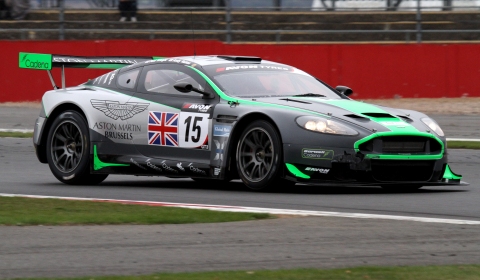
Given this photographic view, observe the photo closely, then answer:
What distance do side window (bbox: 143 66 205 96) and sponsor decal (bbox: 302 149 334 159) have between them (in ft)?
5.23

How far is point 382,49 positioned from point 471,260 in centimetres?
1815

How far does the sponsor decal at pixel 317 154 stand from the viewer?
8961 mm

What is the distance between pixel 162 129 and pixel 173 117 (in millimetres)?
210

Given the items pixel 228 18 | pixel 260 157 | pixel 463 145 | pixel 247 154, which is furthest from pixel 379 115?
pixel 228 18

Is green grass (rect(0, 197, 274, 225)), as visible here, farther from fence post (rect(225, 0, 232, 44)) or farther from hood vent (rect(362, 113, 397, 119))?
fence post (rect(225, 0, 232, 44))

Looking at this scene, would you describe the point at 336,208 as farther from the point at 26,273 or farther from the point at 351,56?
the point at 351,56

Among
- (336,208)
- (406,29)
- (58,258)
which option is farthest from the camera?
(406,29)

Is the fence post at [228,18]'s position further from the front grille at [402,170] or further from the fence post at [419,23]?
the front grille at [402,170]

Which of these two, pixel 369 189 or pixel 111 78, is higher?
pixel 111 78

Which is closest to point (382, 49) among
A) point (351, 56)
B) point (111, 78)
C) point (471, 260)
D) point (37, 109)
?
point (351, 56)

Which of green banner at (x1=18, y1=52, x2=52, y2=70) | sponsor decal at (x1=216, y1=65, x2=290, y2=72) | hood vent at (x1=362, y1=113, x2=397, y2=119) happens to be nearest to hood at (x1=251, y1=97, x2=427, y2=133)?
hood vent at (x1=362, y1=113, x2=397, y2=119)

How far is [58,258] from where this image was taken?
5.83m

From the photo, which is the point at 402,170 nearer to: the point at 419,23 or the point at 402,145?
the point at 402,145

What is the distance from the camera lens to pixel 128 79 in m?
10.7
